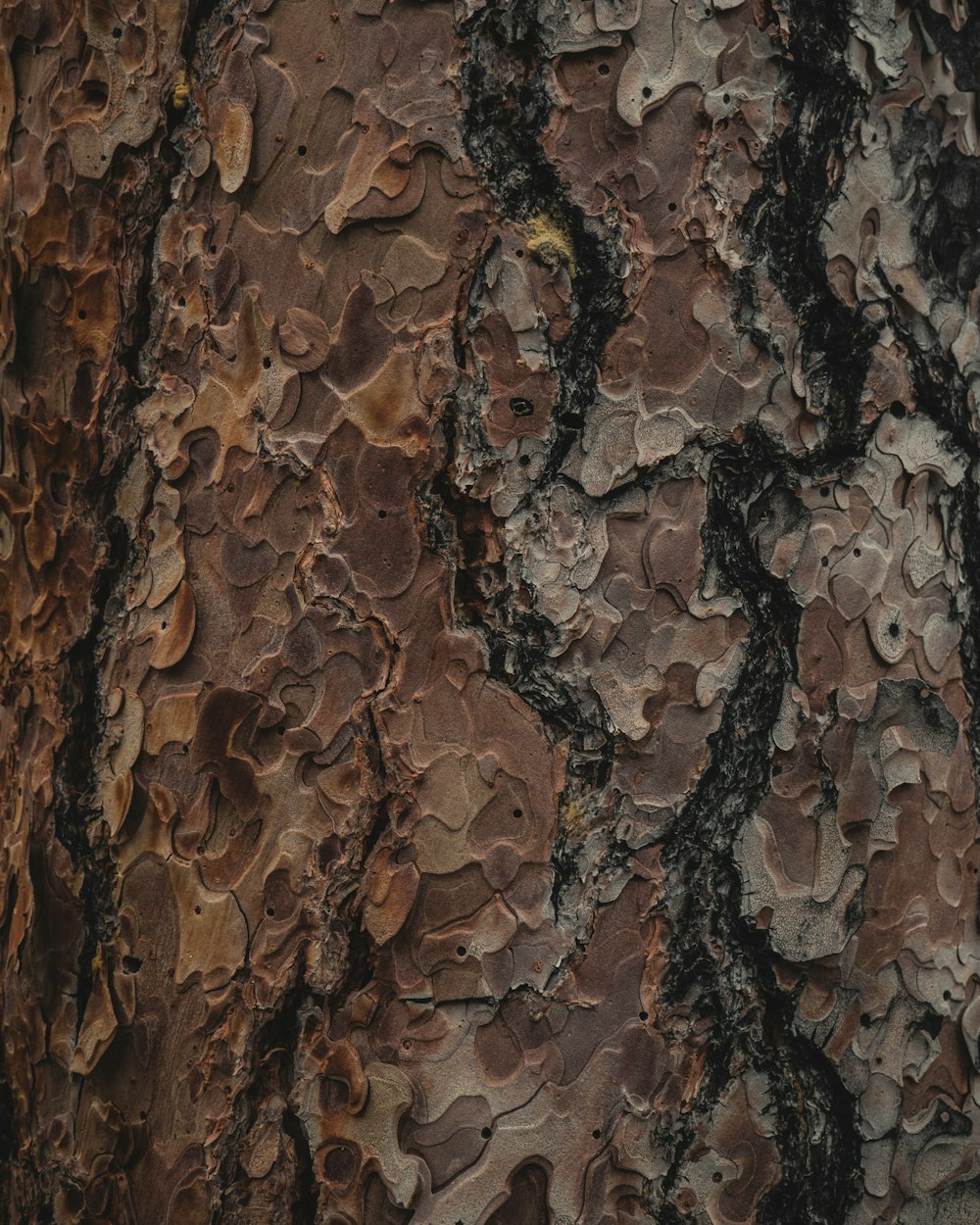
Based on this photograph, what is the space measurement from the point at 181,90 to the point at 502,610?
0.46m

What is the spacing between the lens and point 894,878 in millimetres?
893

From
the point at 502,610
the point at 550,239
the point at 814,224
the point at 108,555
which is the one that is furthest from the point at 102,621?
the point at 814,224

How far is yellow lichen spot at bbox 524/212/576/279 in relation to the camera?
0.81 m

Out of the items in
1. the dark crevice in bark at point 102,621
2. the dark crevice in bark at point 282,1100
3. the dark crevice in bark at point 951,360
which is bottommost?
the dark crevice in bark at point 282,1100

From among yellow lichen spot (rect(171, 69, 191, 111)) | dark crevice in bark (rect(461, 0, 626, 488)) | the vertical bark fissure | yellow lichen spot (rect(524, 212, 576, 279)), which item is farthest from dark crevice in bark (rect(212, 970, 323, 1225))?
yellow lichen spot (rect(171, 69, 191, 111))

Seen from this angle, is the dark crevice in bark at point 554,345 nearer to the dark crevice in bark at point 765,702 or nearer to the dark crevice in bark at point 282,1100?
the dark crevice in bark at point 765,702

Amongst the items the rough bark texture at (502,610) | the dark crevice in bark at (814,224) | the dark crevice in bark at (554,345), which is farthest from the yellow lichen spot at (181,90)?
the dark crevice in bark at (814,224)

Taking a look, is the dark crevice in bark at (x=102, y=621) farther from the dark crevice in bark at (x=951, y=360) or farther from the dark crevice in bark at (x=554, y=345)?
the dark crevice in bark at (x=951, y=360)

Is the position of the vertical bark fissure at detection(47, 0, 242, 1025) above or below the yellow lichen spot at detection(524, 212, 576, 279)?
below

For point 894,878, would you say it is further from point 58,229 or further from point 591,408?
point 58,229

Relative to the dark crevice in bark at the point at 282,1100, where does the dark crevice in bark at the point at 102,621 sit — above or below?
above

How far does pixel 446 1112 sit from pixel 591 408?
1.68 ft

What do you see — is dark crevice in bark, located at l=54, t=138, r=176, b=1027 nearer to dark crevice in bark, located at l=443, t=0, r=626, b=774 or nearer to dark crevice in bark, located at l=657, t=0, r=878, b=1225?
dark crevice in bark, located at l=443, t=0, r=626, b=774

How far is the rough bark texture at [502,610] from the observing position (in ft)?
2.66
